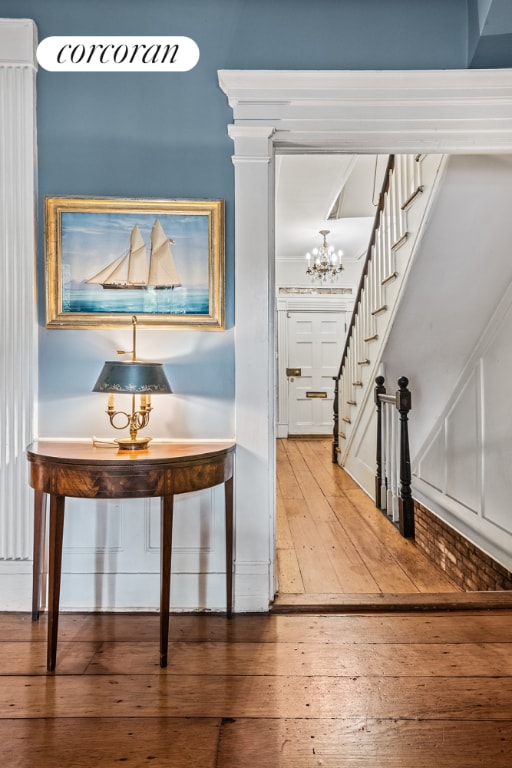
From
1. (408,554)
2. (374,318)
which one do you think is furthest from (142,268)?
(374,318)

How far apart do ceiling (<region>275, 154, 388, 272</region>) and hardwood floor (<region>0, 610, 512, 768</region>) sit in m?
2.90

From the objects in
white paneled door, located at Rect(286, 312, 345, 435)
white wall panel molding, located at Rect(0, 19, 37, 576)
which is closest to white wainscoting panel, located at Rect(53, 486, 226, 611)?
white wall panel molding, located at Rect(0, 19, 37, 576)

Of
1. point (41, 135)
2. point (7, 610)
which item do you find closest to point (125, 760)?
point (7, 610)

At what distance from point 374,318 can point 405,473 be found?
4.02ft

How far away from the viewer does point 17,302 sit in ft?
6.89

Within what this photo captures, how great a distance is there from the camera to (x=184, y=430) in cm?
215

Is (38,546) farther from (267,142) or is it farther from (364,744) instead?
(267,142)

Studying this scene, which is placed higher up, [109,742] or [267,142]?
[267,142]

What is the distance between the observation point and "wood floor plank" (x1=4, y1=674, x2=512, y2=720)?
146 centimetres

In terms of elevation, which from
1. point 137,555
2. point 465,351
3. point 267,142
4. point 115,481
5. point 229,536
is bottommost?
point 137,555

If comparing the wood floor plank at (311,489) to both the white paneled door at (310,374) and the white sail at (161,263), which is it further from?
the white sail at (161,263)

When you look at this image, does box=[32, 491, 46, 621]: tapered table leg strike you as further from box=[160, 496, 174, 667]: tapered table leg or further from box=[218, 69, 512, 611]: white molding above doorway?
box=[218, 69, 512, 611]: white molding above doorway

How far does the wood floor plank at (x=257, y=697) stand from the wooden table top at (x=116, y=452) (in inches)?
27.6

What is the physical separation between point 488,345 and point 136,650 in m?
2.65
